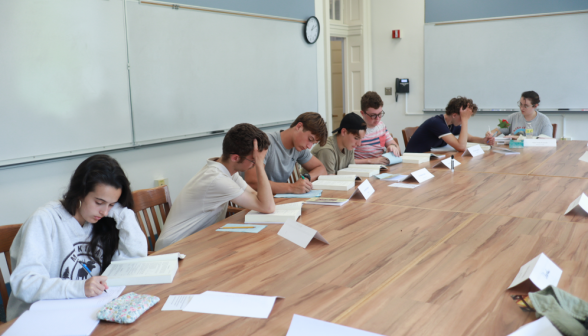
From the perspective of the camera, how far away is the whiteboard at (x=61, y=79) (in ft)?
9.57

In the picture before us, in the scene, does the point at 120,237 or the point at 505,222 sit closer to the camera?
the point at 120,237

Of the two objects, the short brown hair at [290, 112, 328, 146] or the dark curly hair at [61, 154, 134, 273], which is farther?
the short brown hair at [290, 112, 328, 146]

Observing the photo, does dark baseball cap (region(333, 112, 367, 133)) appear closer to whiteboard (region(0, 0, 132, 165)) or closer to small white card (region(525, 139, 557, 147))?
whiteboard (region(0, 0, 132, 165))

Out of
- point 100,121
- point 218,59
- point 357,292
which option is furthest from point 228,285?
point 218,59

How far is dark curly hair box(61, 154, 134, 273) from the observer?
1.58 meters

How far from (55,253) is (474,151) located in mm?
3337

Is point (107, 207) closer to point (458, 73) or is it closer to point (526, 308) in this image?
point (526, 308)

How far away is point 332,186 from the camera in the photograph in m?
2.71

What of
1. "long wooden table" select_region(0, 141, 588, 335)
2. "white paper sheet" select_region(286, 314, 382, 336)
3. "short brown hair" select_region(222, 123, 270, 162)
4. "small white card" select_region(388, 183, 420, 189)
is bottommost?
"long wooden table" select_region(0, 141, 588, 335)

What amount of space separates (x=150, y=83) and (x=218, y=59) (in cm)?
79

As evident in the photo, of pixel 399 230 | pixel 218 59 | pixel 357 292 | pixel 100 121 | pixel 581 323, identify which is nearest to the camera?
pixel 581 323

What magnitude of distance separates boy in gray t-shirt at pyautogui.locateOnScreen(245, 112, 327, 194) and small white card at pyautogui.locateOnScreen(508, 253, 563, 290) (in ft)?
4.71

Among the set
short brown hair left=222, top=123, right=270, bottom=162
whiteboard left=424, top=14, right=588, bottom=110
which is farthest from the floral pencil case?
whiteboard left=424, top=14, right=588, bottom=110

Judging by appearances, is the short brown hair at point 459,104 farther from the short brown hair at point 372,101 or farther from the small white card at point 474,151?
the short brown hair at point 372,101
